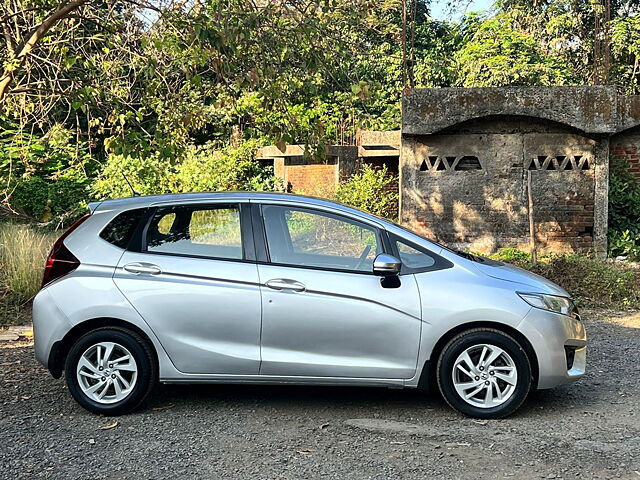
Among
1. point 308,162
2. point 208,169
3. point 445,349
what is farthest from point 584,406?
point 208,169

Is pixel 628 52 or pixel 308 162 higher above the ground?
pixel 628 52

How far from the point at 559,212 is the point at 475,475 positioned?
875 cm

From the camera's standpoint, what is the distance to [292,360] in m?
5.19

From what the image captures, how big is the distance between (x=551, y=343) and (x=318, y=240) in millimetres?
1897

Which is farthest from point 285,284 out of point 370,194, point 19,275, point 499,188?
point 370,194

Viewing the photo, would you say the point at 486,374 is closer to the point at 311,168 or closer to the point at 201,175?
the point at 311,168

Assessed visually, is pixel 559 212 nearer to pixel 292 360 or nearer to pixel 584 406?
pixel 584 406

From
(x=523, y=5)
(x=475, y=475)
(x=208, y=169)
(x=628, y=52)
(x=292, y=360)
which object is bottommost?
(x=475, y=475)

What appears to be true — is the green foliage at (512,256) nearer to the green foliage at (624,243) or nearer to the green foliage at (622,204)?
the green foliage at (624,243)

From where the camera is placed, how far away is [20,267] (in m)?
9.69

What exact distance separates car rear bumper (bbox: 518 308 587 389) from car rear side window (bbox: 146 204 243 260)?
7.21 ft

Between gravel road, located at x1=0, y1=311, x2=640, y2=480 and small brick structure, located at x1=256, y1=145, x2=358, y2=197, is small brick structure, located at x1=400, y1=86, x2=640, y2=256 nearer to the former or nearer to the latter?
small brick structure, located at x1=256, y1=145, x2=358, y2=197

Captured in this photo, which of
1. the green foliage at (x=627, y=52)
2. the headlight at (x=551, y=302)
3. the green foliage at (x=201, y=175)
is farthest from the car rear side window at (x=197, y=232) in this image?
the green foliage at (x=627, y=52)

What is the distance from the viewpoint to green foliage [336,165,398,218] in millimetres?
14289
